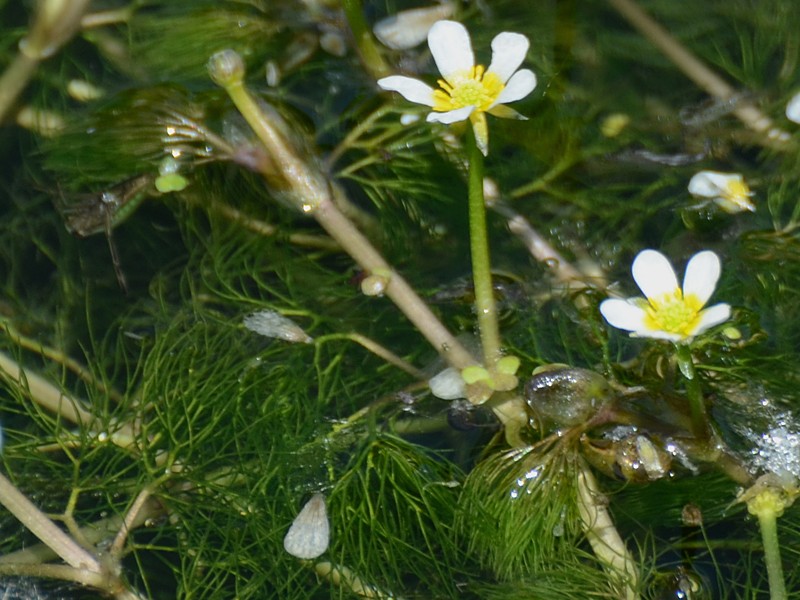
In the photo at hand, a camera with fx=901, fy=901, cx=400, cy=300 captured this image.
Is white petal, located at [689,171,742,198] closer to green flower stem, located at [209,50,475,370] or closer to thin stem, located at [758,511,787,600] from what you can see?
green flower stem, located at [209,50,475,370]

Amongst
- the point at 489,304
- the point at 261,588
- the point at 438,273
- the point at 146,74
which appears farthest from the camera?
the point at 146,74

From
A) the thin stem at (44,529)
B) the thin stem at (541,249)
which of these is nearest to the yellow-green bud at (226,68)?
the thin stem at (541,249)

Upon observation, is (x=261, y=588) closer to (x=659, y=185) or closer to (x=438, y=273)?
(x=438, y=273)

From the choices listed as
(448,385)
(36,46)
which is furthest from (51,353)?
(448,385)

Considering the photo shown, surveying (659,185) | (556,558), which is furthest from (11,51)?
(556,558)

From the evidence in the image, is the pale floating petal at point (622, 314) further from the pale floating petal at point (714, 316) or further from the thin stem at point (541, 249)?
the thin stem at point (541, 249)

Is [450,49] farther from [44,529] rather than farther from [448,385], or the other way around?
[44,529]

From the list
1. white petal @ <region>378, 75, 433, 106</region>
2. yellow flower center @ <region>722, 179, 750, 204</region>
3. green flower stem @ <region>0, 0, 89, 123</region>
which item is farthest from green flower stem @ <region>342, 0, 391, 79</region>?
yellow flower center @ <region>722, 179, 750, 204</region>
